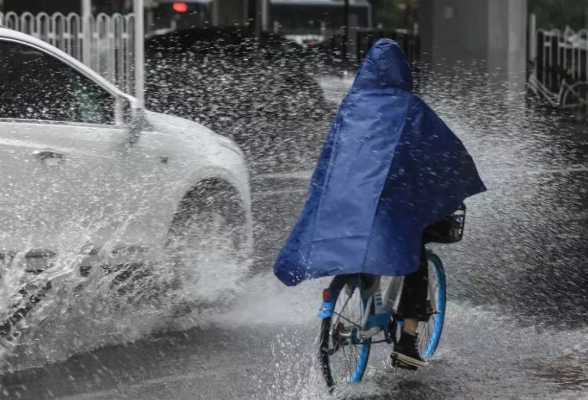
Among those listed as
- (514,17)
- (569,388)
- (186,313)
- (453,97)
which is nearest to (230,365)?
(186,313)

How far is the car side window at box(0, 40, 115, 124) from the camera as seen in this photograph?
7438 millimetres

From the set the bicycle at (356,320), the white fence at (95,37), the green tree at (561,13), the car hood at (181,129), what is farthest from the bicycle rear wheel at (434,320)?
the green tree at (561,13)

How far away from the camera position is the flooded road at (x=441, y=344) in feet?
19.1

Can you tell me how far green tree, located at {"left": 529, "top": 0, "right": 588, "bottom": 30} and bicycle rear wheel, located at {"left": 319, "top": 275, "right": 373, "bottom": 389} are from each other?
14.4 m

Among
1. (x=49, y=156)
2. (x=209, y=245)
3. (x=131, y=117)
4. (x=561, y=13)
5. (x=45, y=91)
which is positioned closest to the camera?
(x=49, y=156)

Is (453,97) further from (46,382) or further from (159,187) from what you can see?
(46,382)

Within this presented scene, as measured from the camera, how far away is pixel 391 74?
5.68 metres

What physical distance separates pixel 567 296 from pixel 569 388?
2.34m

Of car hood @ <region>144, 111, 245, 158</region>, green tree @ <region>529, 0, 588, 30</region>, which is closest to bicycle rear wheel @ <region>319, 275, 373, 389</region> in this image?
car hood @ <region>144, 111, 245, 158</region>

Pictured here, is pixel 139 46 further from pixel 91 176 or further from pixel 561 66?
pixel 91 176

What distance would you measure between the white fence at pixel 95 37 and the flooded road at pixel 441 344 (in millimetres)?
3880

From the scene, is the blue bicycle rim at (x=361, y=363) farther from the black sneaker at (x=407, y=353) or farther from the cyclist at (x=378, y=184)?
the cyclist at (x=378, y=184)

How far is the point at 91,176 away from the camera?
7402 mm

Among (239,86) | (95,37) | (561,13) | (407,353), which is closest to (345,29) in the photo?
(239,86)
